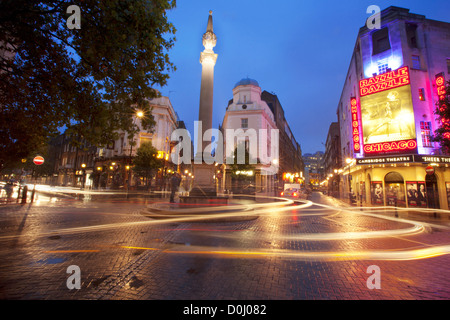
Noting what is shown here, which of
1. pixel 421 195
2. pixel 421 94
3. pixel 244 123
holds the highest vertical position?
pixel 244 123

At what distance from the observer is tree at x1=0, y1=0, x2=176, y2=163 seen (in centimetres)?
486

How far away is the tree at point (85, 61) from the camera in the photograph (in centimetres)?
486

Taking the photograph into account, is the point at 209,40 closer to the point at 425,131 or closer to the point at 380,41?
the point at 380,41

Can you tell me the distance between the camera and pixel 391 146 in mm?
20953

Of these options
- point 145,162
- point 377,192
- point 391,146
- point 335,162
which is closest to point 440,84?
point 391,146

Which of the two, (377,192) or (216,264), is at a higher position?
(377,192)

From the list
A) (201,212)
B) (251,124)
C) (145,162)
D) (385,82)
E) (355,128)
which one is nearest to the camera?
(201,212)

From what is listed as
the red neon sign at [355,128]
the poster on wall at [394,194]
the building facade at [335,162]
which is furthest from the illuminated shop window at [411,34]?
the building facade at [335,162]

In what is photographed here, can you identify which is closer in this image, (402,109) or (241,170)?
(402,109)

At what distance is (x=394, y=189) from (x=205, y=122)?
2229 centimetres

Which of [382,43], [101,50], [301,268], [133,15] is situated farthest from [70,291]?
[382,43]

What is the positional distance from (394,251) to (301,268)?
3.31 metres

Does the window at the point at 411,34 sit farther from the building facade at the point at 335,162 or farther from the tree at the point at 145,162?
the tree at the point at 145,162

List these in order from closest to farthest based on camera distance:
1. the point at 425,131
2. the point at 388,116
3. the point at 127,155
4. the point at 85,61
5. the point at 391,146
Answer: the point at 85,61, the point at 425,131, the point at 391,146, the point at 388,116, the point at 127,155
